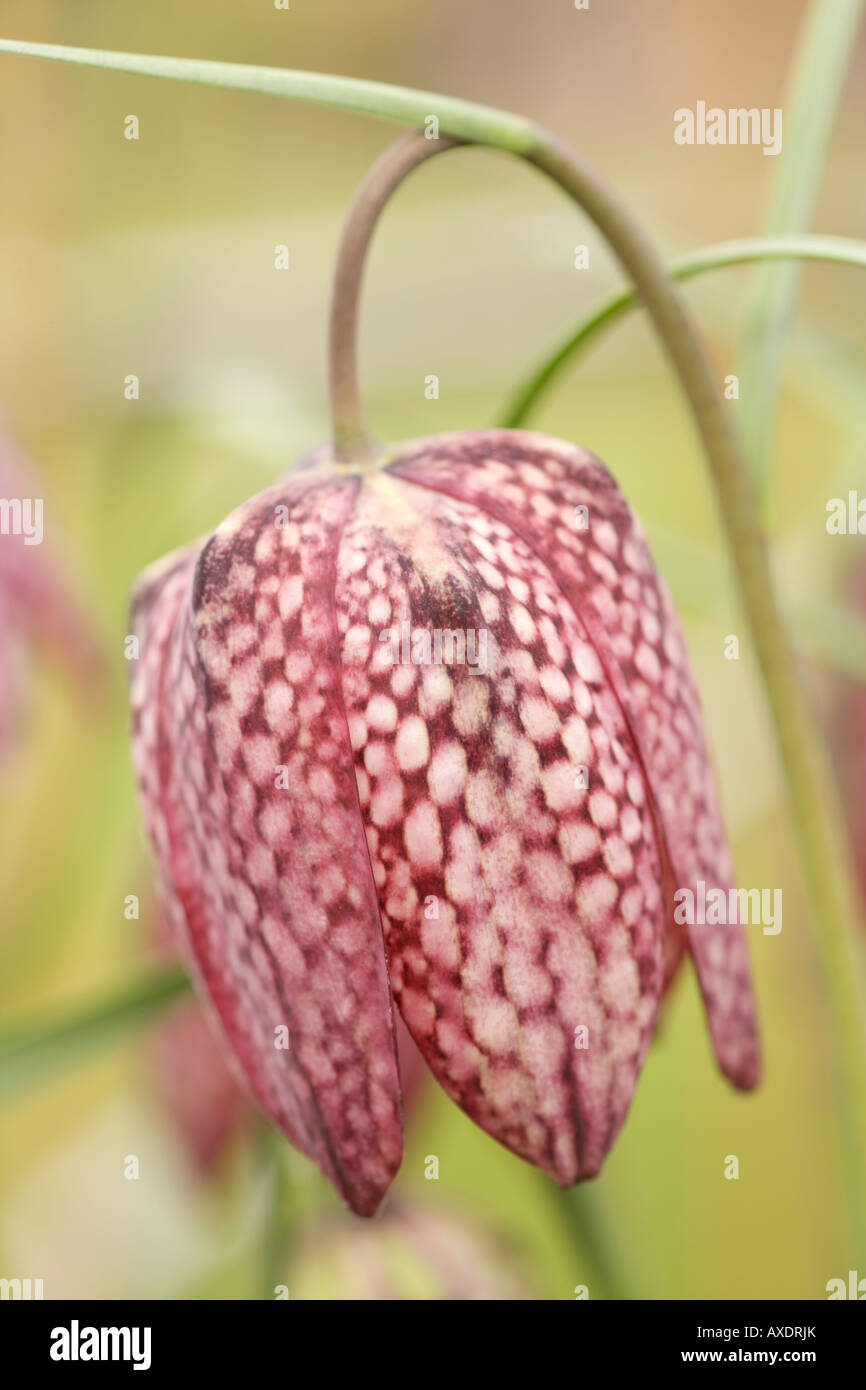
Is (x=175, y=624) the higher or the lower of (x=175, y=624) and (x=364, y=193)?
the lower

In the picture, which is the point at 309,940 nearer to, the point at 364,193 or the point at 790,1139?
the point at 364,193

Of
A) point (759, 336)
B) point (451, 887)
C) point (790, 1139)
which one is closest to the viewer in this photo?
point (451, 887)

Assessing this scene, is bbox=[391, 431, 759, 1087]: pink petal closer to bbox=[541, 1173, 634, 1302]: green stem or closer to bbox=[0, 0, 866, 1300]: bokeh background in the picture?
bbox=[0, 0, 866, 1300]: bokeh background

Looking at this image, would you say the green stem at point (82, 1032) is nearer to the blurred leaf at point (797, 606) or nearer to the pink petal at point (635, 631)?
the pink petal at point (635, 631)

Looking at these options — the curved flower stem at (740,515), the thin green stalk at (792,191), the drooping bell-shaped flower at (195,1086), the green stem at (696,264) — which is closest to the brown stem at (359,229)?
the curved flower stem at (740,515)

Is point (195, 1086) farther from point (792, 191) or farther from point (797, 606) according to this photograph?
point (792, 191)

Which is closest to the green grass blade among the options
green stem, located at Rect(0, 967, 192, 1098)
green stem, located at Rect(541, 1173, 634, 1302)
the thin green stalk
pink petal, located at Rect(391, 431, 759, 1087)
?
pink petal, located at Rect(391, 431, 759, 1087)

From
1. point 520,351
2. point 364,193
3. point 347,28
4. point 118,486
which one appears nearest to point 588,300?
point 520,351
